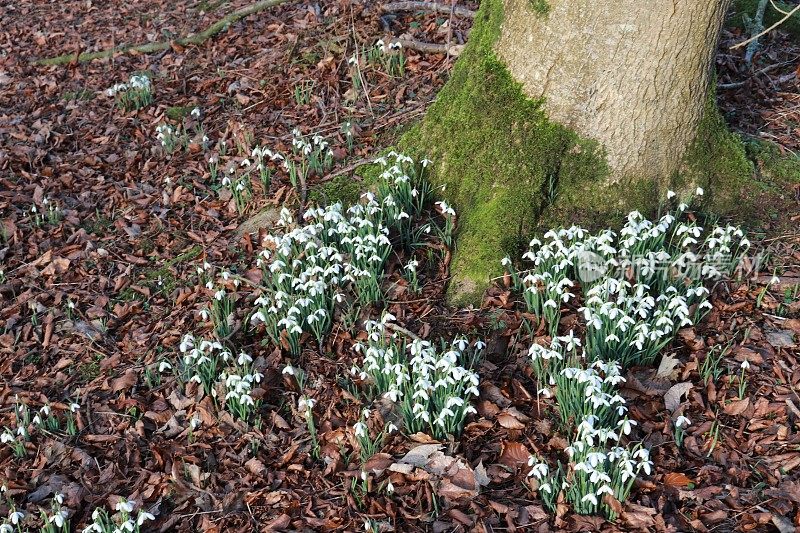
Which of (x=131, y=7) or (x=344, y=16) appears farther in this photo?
(x=131, y=7)

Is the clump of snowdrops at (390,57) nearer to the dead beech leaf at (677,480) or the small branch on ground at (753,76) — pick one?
the small branch on ground at (753,76)

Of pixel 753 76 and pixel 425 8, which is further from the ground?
pixel 425 8

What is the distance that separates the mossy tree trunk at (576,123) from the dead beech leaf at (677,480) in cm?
140

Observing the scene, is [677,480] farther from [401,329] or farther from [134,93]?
[134,93]

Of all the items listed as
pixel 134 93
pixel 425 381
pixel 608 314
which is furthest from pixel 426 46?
pixel 425 381

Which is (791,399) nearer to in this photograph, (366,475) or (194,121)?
(366,475)

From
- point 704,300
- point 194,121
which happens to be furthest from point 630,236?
point 194,121

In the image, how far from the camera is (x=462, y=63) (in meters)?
4.84

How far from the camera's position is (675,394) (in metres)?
3.62

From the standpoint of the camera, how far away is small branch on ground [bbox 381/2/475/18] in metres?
6.60

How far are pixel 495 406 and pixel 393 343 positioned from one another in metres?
0.58

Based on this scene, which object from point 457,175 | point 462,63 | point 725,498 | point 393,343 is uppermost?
→ point 462,63

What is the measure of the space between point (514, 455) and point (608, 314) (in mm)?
808

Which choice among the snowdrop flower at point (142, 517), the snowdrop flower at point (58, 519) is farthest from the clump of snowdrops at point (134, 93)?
the snowdrop flower at point (142, 517)
